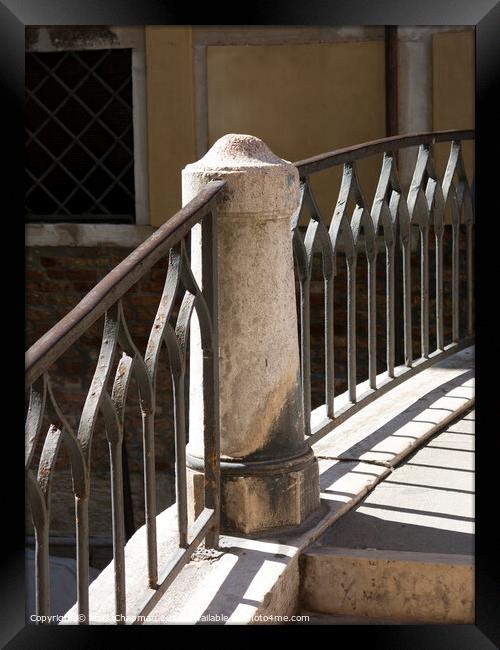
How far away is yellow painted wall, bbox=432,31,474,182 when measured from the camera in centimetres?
754

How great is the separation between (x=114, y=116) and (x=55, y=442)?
6.41 m

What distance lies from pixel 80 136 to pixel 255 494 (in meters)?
5.93

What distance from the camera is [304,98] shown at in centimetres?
791

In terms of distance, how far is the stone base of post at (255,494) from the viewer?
3.02 metres

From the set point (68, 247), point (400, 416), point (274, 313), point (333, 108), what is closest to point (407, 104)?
point (333, 108)

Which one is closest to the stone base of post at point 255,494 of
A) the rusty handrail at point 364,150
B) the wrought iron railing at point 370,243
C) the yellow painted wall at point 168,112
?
the wrought iron railing at point 370,243

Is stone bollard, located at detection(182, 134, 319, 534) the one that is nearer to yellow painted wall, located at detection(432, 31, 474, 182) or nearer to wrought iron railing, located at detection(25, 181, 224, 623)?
wrought iron railing, located at detection(25, 181, 224, 623)

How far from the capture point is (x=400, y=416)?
160 inches

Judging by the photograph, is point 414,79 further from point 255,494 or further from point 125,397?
point 125,397

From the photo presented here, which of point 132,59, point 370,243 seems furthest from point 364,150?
point 132,59

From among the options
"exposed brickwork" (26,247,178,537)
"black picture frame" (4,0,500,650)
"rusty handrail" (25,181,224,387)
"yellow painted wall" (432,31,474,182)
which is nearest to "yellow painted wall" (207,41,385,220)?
"yellow painted wall" (432,31,474,182)

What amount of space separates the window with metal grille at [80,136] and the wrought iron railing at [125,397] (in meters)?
5.62
